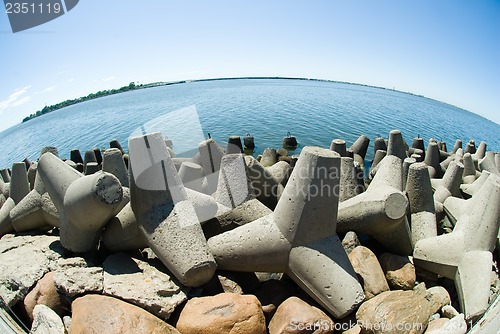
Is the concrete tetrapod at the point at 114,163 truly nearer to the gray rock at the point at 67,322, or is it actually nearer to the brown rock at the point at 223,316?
the gray rock at the point at 67,322

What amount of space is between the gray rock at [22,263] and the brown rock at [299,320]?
214 cm

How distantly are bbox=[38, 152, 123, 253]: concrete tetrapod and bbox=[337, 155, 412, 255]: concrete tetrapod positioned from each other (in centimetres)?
235

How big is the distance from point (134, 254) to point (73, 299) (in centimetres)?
73

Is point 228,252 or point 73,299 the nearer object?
point 73,299

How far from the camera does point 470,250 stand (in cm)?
305

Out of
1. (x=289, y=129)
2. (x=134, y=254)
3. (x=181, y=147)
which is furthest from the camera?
(x=289, y=129)

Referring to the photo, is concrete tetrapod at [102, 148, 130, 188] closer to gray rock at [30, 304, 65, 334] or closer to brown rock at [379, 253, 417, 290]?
gray rock at [30, 304, 65, 334]

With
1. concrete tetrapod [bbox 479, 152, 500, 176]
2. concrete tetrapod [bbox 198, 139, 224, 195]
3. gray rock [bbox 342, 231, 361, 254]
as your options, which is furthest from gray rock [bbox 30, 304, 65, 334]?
concrete tetrapod [bbox 479, 152, 500, 176]

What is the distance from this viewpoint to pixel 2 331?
2.37 meters

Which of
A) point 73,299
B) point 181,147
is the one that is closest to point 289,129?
point 181,147

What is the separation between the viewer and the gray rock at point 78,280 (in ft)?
7.98

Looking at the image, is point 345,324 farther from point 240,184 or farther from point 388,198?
point 240,184

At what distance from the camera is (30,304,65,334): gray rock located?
7.57 ft

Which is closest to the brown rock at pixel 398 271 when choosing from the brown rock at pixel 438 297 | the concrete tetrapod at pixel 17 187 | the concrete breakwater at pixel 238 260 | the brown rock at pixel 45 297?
the concrete breakwater at pixel 238 260
